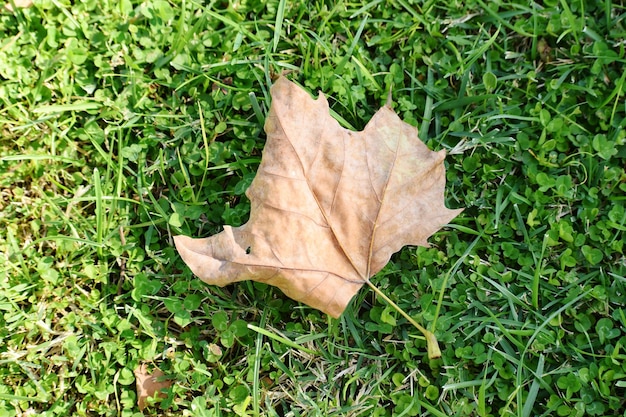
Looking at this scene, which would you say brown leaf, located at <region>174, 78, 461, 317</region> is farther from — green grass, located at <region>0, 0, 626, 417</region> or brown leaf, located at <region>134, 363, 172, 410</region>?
brown leaf, located at <region>134, 363, 172, 410</region>

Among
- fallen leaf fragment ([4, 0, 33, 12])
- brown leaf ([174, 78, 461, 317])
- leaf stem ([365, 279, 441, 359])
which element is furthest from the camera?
fallen leaf fragment ([4, 0, 33, 12])

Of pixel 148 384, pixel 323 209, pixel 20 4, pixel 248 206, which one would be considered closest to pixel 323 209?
pixel 323 209

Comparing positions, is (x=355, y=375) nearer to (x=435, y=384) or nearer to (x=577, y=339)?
(x=435, y=384)

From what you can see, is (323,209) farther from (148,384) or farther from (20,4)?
(20,4)

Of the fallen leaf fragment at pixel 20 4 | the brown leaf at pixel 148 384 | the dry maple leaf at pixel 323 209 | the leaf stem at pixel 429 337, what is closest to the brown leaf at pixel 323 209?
the dry maple leaf at pixel 323 209

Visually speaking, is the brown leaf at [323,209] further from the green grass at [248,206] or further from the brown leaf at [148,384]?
the brown leaf at [148,384]

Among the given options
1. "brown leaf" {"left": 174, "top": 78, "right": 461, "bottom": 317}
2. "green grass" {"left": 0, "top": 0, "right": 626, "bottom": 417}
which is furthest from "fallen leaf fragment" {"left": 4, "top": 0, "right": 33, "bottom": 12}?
"brown leaf" {"left": 174, "top": 78, "right": 461, "bottom": 317}
